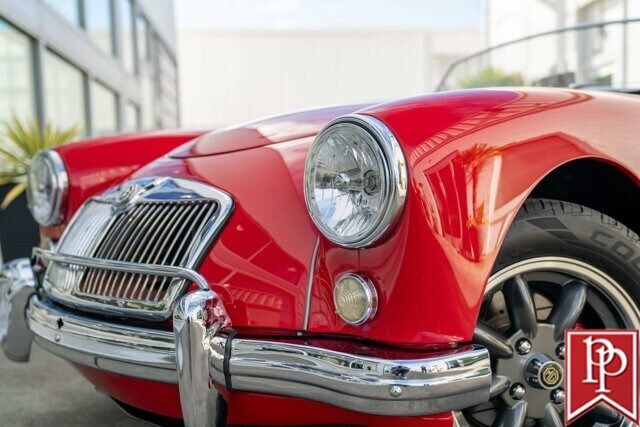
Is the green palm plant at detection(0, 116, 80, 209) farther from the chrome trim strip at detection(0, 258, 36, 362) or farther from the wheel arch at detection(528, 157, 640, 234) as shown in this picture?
the wheel arch at detection(528, 157, 640, 234)

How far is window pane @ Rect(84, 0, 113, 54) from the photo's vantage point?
11.0 meters

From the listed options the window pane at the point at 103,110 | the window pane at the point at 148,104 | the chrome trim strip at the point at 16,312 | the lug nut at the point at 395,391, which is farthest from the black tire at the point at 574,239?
the window pane at the point at 148,104

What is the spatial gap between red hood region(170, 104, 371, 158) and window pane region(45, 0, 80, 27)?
24.9 feet

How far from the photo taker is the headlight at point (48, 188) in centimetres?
262

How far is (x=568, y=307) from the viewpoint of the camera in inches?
61.5

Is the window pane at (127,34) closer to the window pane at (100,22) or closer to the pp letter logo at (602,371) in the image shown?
the window pane at (100,22)

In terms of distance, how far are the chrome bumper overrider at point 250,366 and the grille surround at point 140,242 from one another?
0.06 meters

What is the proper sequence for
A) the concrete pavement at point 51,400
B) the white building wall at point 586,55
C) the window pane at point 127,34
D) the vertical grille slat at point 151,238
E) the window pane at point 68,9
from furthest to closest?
1. the window pane at point 127,34
2. the window pane at point 68,9
3. the white building wall at point 586,55
4. the concrete pavement at point 51,400
5. the vertical grille slat at point 151,238

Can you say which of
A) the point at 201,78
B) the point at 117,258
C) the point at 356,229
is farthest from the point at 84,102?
the point at 201,78

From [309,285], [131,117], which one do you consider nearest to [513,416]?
[309,285]

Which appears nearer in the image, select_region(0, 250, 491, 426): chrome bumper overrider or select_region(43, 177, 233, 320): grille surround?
select_region(0, 250, 491, 426): chrome bumper overrider

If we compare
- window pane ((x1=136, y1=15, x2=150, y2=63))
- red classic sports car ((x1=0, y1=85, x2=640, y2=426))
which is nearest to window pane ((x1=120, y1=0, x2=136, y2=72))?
window pane ((x1=136, y1=15, x2=150, y2=63))

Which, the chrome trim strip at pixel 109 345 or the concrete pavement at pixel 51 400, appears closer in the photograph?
the chrome trim strip at pixel 109 345

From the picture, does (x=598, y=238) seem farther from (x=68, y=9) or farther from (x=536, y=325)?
(x=68, y=9)
